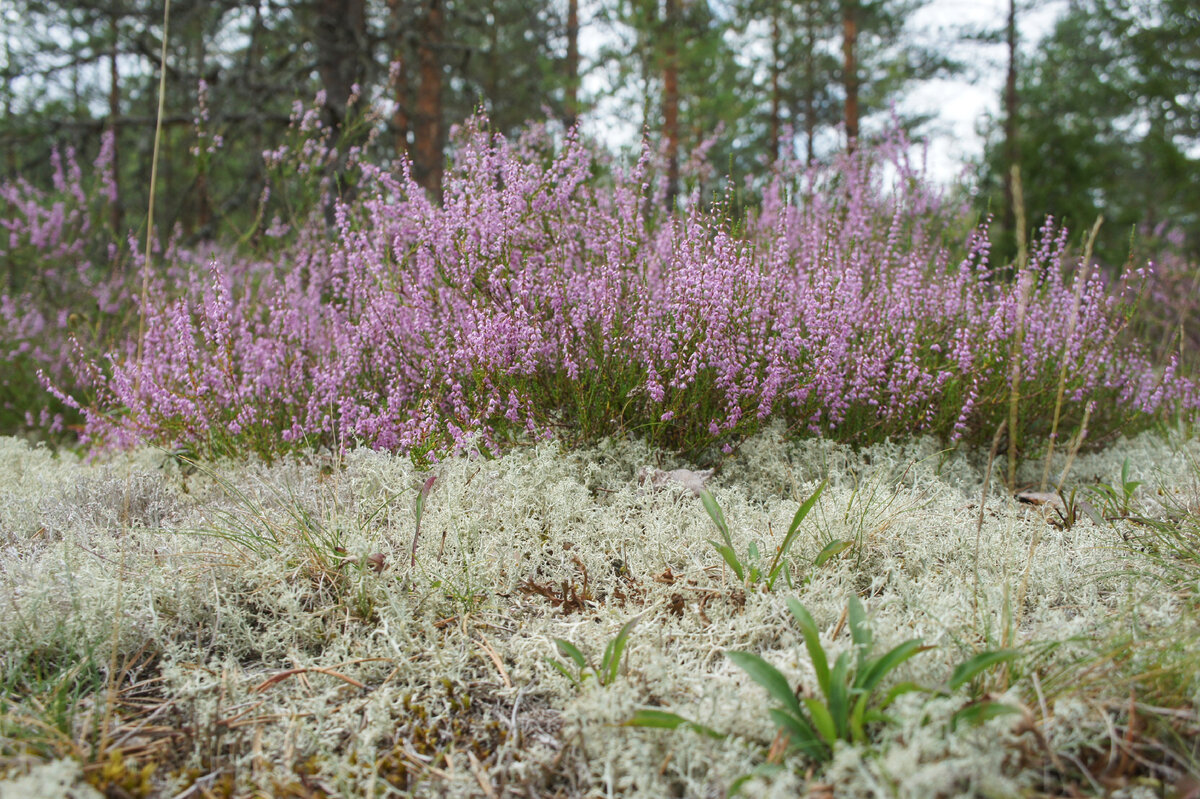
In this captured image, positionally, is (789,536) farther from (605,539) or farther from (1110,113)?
(1110,113)

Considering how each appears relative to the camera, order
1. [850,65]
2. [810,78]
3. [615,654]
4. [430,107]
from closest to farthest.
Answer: [615,654]
[430,107]
[850,65]
[810,78]

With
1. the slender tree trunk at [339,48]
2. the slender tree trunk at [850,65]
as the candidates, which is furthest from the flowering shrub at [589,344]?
the slender tree trunk at [850,65]

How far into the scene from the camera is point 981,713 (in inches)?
45.3

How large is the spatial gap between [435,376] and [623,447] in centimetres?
84

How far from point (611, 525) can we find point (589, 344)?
885mm

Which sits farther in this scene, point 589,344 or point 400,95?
point 400,95

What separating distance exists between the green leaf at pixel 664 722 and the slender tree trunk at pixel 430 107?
674cm

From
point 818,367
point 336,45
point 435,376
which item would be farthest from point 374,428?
point 336,45

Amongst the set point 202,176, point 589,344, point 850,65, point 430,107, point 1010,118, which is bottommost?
point 589,344

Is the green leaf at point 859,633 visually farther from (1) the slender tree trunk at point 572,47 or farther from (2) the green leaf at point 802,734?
(1) the slender tree trunk at point 572,47

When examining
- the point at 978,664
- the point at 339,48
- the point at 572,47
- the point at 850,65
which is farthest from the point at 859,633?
the point at 850,65

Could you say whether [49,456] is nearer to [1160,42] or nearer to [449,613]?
[449,613]

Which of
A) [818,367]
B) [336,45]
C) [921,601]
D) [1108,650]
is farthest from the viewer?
[336,45]

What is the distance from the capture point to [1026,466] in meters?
3.18
